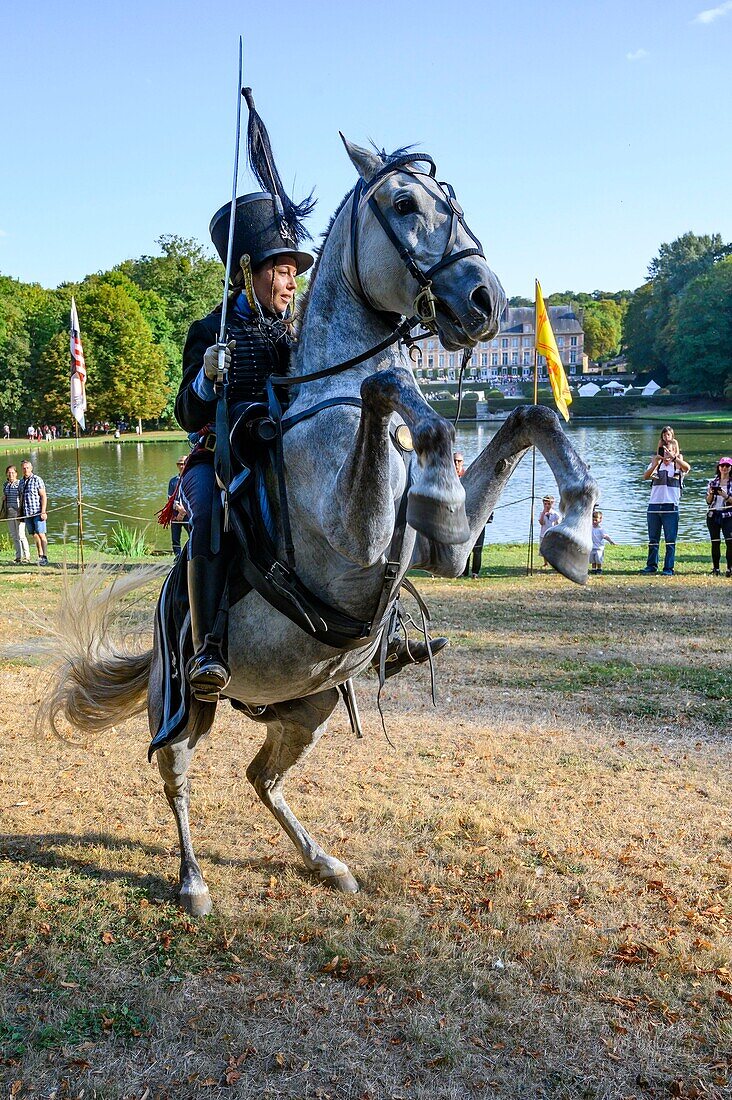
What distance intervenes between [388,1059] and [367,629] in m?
1.80

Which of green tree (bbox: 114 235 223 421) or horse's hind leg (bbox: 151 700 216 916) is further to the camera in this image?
green tree (bbox: 114 235 223 421)

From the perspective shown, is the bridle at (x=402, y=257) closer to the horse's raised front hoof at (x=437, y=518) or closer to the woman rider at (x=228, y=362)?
the woman rider at (x=228, y=362)

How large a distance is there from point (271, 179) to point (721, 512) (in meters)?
13.4

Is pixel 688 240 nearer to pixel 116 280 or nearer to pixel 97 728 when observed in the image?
pixel 116 280

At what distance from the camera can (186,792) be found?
17.7 feet

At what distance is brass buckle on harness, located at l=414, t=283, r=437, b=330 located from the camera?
11.1 ft

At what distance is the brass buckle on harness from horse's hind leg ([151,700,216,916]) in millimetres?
2573

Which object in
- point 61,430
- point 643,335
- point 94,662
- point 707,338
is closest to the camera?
point 94,662

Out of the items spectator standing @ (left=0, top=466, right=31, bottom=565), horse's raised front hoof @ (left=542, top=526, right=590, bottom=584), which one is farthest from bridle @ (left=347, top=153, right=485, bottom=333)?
spectator standing @ (left=0, top=466, right=31, bottom=565)

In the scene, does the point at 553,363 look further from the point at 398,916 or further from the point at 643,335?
the point at 643,335

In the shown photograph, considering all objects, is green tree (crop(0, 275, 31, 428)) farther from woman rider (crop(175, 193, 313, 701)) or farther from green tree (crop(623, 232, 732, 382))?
woman rider (crop(175, 193, 313, 701))

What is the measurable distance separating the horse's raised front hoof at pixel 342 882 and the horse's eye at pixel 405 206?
12.2ft

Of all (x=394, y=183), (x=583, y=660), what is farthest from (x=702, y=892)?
(x=583, y=660)

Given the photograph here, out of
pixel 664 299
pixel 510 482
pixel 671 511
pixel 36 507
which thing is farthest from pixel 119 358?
pixel 664 299
